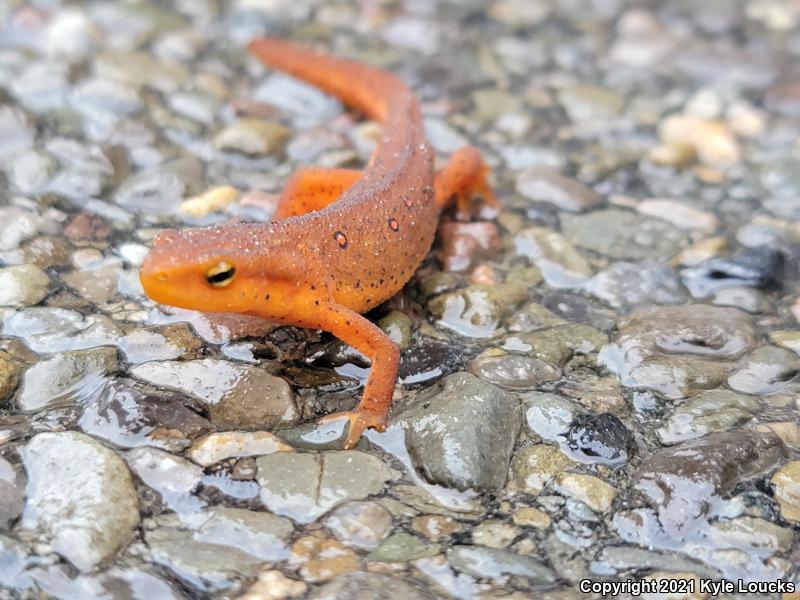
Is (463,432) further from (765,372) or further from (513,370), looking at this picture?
(765,372)

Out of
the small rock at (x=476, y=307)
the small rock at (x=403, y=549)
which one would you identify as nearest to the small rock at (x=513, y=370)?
the small rock at (x=476, y=307)

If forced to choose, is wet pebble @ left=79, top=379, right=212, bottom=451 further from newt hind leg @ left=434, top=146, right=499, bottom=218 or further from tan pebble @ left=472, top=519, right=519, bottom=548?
newt hind leg @ left=434, top=146, right=499, bottom=218

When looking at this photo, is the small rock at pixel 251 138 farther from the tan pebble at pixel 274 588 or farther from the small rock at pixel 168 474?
the tan pebble at pixel 274 588

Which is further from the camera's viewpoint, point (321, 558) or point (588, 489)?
point (588, 489)

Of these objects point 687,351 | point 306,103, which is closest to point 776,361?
point 687,351

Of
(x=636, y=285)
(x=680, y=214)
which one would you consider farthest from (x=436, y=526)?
(x=680, y=214)
